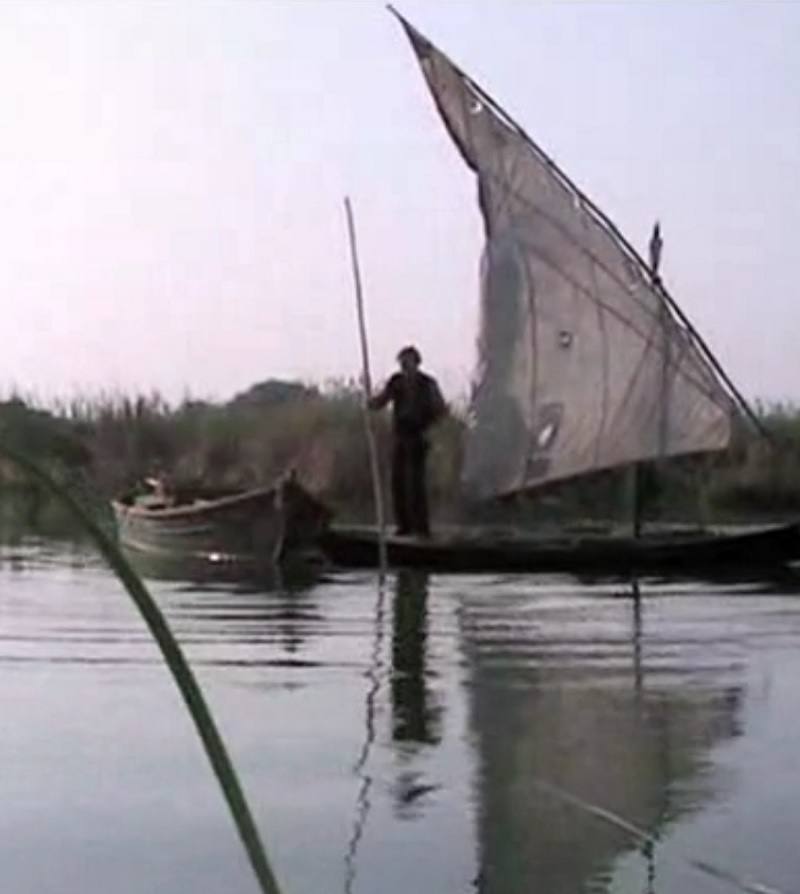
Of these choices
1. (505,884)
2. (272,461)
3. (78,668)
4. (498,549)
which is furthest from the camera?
(272,461)

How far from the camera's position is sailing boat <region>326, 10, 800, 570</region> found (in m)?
25.0

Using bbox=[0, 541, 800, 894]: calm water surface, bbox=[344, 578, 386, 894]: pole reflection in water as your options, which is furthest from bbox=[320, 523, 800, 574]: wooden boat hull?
bbox=[344, 578, 386, 894]: pole reflection in water

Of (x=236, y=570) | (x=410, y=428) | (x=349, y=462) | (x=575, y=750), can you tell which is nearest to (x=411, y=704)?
(x=575, y=750)

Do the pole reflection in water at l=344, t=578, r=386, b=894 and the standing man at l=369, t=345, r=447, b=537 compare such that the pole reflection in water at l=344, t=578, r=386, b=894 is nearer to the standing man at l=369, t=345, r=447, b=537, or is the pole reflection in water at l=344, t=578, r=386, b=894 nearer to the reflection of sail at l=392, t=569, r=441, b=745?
the reflection of sail at l=392, t=569, r=441, b=745

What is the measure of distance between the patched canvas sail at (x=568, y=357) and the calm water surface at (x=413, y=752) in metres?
8.41

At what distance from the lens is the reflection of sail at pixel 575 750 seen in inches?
277

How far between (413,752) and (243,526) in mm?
14911

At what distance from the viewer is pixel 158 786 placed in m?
8.39

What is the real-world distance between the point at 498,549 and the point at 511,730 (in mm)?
11783

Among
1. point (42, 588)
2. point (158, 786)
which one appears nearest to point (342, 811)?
point (158, 786)

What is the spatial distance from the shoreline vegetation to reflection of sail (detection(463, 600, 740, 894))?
13.7 metres

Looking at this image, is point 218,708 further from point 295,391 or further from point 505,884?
point 295,391

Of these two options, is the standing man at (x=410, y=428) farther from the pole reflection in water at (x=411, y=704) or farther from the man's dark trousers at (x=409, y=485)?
the pole reflection in water at (x=411, y=704)

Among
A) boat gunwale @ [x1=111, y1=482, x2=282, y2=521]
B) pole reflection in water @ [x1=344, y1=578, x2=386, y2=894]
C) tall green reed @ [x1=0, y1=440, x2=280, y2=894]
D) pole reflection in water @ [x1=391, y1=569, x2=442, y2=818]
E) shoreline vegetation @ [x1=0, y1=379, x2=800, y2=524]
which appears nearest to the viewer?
tall green reed @ [x1=0, y1=440, x2=280, y2=894]
